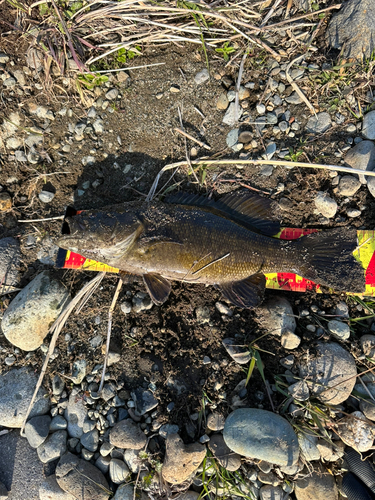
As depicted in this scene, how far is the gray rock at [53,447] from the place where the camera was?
14.4 ft

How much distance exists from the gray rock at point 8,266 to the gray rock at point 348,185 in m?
5.32

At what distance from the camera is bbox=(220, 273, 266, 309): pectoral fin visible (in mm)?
4293

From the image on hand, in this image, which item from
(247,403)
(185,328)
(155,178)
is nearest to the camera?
(247,403)

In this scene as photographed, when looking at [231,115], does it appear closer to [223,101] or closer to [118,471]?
[223,101]

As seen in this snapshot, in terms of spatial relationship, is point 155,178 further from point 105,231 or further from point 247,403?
point 247,403

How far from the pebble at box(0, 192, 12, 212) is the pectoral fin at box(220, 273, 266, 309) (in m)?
3.84

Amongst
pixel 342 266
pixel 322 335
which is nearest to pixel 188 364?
pixel 322 335

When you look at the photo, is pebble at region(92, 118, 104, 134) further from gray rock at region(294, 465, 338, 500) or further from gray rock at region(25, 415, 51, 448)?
gray rock at region(294, 465, 338, 500)

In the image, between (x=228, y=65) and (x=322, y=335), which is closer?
(x=322, y=335)

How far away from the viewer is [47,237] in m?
4.96

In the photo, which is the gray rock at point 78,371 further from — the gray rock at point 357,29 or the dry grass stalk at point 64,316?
the gray rock at point 357,29

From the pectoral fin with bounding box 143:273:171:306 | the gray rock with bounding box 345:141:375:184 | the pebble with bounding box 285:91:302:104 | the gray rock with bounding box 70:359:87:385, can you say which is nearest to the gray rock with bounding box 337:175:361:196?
the gray rock with bounding box 345:141:375:184

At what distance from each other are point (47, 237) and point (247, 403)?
4.04m

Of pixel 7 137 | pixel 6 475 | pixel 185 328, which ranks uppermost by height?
pixel 7 137
